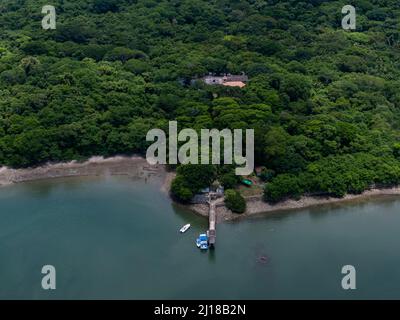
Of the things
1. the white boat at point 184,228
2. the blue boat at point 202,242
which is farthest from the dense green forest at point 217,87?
the blue boat at point 202,242

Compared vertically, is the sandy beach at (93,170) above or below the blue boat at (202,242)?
above

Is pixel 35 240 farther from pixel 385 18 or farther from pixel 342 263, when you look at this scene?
pixel 385 18

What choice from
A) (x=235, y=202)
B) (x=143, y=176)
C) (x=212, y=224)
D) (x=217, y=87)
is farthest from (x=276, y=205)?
(x=217, y=87)

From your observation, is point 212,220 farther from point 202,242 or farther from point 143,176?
point 143,176

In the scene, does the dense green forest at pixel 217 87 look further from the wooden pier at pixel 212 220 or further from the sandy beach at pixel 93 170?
the wooden pier at pixel 212 220

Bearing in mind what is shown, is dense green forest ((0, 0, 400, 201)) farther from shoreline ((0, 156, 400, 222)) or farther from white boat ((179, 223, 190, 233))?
white boat ((179, 223, 190, 233))

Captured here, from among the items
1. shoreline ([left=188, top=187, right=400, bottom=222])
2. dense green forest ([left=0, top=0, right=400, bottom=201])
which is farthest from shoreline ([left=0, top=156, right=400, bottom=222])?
dense green forest ([left=0, top=0, right=400, bottom=201])
